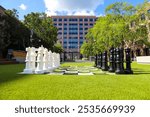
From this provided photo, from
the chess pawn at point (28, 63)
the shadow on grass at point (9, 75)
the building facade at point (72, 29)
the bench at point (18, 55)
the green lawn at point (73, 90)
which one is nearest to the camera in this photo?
the green lawn at point (73, 90)

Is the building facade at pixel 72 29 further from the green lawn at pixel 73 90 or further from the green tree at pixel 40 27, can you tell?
the green lawn at pixel 73 90

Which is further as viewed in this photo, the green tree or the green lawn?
the green tree

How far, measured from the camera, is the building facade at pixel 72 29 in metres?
106

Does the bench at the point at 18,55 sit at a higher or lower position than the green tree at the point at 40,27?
lower

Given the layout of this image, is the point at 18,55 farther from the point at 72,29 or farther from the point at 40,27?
the point at 72,29

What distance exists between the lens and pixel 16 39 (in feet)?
109

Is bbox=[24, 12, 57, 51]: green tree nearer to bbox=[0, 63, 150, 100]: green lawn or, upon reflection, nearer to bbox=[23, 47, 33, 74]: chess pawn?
bbox=[23, 47, 33, 74]: chess pawn

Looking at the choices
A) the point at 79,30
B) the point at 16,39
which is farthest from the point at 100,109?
the point at 79,30

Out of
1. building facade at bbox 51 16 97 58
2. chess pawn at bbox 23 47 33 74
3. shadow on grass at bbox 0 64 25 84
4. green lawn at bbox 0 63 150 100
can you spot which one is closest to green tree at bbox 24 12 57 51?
shadow on grass at bbox 0 64 25 84

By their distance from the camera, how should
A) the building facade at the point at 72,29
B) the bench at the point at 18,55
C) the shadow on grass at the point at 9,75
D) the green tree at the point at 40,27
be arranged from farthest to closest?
1. the building facade at the point at 72,29
2. the green tree at the point at 40,27
3. the bench at the point at 18,55
4. the shadow on grass at the point at 9,75

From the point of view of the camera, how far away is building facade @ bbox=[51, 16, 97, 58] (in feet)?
Answer: 348

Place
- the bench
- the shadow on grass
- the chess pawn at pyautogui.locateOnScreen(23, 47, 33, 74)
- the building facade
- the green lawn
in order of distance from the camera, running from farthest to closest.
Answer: the building facade, the bench, the chess pawn at pyautogui.locateOnScreen(23, 47, 33, 74), the shadow on grass, the green lawn

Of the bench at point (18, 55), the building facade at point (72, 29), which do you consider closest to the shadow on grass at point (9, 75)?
the bench at point (18, 55)

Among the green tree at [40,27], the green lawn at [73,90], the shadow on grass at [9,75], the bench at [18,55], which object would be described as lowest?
the green lawn at [73,90]
